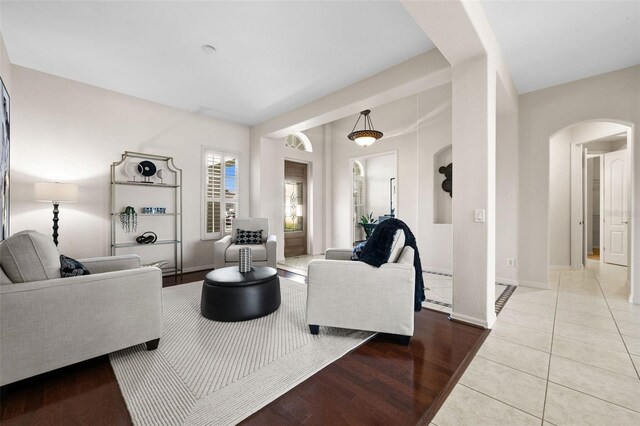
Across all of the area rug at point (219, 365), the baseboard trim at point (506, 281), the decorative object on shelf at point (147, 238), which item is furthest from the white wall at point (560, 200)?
the decorative object on shelf at point (147, 238)

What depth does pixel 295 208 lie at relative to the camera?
21.1ft

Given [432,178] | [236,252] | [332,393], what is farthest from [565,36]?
[236,252]

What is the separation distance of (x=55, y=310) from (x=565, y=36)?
479 cm

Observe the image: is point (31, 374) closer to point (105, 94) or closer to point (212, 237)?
point (212, 237)

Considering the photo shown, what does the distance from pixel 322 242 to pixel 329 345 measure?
4587 millimetres

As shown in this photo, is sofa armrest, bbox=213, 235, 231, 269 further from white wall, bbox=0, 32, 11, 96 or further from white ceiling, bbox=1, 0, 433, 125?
white wall, bbox=0, 32, 11, 96

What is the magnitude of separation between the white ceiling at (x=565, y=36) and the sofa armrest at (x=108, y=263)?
399 cm

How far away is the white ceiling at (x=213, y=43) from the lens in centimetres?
243

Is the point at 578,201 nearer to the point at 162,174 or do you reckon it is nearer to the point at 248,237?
the point at 248,237

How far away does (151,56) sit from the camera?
3152 mm

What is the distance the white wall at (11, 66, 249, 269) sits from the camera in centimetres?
339

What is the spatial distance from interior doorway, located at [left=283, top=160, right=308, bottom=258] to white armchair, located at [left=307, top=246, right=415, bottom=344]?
3952mm

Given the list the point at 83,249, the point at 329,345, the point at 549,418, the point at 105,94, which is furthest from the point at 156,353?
the point at 105,94

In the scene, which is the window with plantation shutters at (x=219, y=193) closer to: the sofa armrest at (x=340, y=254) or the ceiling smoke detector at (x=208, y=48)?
the ceiling smoke detector at (x=208, y=48)
